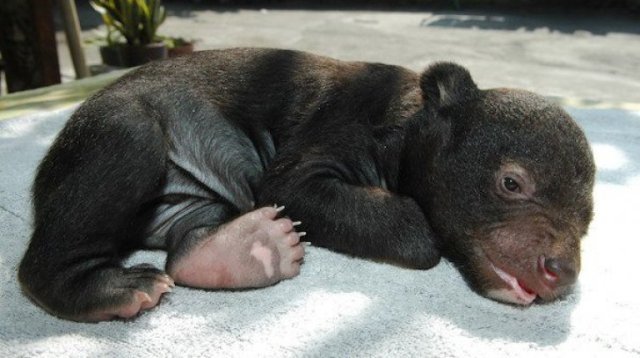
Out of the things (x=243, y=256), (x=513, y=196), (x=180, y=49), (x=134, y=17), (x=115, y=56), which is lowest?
(x=115, y=56)

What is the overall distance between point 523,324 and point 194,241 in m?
1.40

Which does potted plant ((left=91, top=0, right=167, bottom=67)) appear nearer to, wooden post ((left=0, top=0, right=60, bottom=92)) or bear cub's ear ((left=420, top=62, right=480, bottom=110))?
wooden post ((left=0, top=0, right=60, bottom=92))

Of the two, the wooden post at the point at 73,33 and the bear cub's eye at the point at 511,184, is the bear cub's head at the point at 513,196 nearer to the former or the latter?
the bear cub's eye at the point at 511,184

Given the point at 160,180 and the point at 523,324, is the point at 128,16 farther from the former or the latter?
the point at 523,324

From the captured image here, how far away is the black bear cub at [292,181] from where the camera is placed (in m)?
2.77

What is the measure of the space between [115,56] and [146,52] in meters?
0.95

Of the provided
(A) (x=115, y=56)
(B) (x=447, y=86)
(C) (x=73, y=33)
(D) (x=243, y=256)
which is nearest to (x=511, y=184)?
(B) (x=447, y=86)

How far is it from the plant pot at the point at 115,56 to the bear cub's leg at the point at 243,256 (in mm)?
6703

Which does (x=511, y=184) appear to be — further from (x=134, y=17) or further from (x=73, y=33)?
(x=134, y=17)

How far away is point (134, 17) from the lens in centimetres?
877

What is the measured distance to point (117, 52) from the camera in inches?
368

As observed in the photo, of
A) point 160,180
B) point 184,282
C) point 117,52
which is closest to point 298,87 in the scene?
point 160,180

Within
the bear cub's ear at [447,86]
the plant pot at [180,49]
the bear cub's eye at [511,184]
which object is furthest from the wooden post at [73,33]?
the bear cub's eye at [511,184]

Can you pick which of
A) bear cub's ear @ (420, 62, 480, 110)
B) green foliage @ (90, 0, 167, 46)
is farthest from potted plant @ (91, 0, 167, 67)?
bear cub's ear @ (420, 62, 480, 110)
